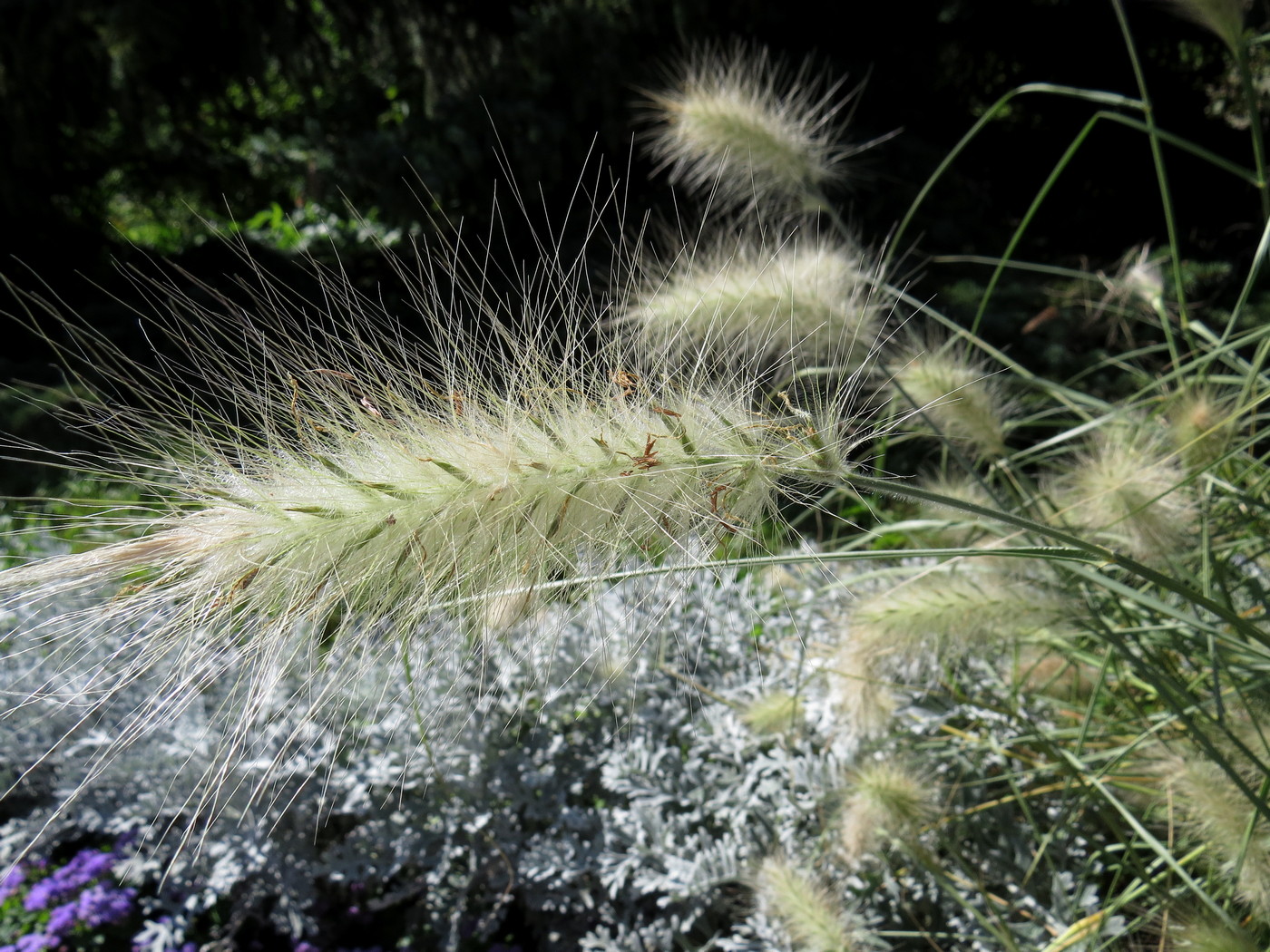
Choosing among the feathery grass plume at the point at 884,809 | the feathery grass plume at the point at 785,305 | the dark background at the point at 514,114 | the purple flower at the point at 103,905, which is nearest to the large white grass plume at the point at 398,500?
the feathery grass plume at the point at 785,305

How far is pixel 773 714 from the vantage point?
1714 mm

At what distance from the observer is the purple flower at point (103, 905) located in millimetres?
1984

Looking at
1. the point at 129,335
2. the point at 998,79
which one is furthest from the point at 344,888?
the point at 998,79

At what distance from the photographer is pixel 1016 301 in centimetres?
402

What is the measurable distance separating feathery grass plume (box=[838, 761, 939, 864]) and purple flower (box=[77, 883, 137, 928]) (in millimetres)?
1596

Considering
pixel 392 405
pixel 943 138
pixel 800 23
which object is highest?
pixel 800 23

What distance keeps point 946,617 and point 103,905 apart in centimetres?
201

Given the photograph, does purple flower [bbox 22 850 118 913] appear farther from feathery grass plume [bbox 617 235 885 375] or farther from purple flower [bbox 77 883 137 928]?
feathery grass plume [bbox 617 235 885 375]

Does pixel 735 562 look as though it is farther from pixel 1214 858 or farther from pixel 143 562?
pixel 1214 858

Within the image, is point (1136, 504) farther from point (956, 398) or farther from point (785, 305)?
point (785, 305)

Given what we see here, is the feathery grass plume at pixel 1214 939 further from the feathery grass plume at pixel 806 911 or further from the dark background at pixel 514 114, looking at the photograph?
the dark background at pixel 514 114

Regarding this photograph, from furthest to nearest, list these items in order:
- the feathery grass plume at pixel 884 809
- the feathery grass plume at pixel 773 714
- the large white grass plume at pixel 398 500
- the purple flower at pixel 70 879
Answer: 1. the purple flower at pixel 70 879
2. the feathery grass plume at pixel 773 714
3. the feathery grass plume at pixel 884 809
4. the large white grass plume at pixel 398 500

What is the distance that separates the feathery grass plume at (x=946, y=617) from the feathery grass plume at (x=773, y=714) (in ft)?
0.74

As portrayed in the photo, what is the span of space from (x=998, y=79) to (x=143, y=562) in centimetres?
567
